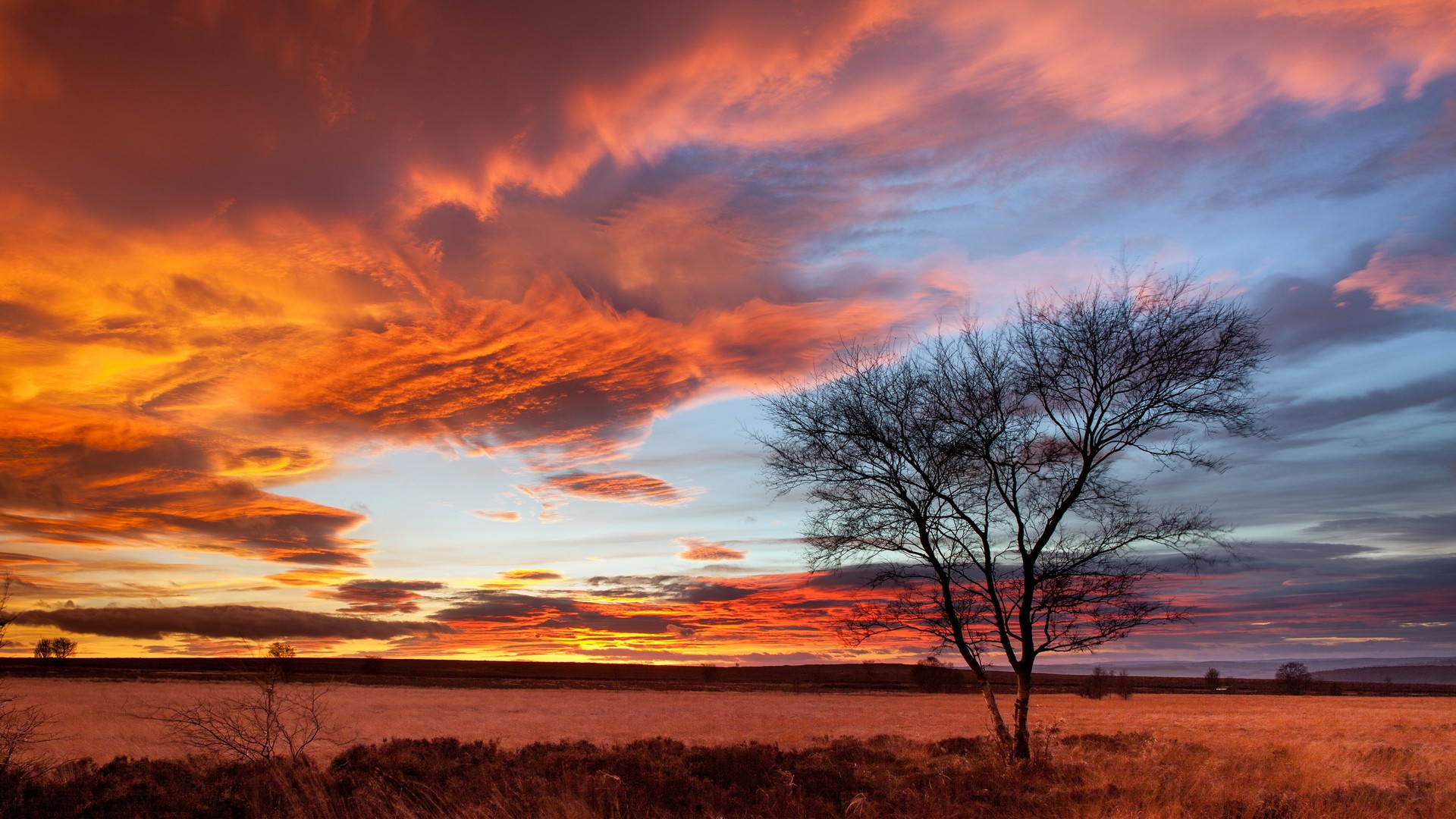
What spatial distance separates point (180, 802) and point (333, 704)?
1635 inches

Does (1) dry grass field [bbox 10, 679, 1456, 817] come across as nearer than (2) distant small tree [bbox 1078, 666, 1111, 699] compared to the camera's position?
Yes

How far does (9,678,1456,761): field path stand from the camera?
28375 millimetres

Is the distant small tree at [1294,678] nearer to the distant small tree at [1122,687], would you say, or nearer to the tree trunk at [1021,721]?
the distant small tree at [1122,687]

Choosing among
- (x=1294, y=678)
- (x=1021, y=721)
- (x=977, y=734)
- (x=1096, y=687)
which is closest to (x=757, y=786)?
(x=1021, y=721)

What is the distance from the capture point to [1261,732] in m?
28.7

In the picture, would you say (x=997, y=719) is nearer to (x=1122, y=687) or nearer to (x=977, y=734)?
(x=977, y=734)

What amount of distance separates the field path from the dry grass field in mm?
186

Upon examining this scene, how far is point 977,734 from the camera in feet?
94.8

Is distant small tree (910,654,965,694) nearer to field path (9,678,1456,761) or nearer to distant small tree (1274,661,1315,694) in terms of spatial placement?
field path (9,678,1456,761)

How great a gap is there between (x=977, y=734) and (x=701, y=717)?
20166mm

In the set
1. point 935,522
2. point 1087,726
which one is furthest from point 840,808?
point 1087,726

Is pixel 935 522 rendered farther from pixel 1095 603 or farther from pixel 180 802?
pixel 180 802

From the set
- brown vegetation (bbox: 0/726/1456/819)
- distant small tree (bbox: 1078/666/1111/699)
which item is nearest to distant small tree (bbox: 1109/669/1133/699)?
distant small tree (bbox: 1078/666/1111/699)

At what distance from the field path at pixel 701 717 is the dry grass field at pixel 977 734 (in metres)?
0.19
